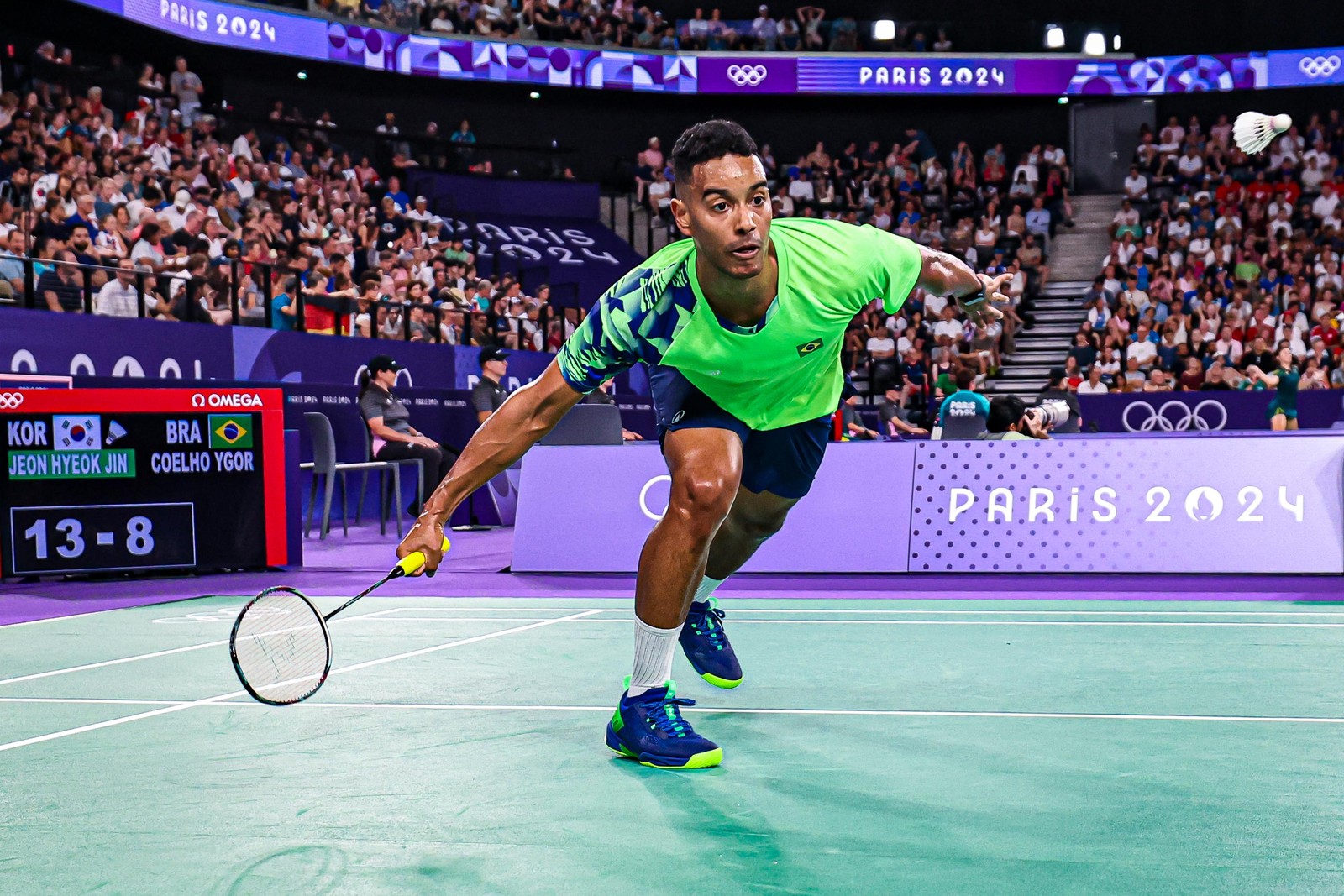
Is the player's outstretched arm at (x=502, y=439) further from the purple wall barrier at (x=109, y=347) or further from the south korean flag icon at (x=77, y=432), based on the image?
the purple wall barrier at (x=109, y=347)

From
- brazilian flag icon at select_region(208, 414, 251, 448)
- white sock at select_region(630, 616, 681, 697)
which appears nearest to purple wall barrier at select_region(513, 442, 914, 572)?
brazilian flag icon at select_region(208, 414, 251, 448)

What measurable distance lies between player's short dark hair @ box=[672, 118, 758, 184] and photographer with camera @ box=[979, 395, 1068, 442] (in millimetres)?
5346

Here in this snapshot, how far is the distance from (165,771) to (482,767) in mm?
847

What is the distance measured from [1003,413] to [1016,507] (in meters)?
0.98

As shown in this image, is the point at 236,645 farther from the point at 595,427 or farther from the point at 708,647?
the point at 595,427

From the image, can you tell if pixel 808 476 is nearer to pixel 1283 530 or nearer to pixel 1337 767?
pixel 1337 767

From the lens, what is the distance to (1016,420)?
9.04 meters

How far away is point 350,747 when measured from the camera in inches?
148

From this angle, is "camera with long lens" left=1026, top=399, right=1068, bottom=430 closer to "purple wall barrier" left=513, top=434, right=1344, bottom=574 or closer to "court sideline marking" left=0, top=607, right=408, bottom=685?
"purple wall barrier" left=513, top=434, right=1344, bottom=574

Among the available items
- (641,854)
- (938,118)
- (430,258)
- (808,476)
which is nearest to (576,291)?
(430,258)

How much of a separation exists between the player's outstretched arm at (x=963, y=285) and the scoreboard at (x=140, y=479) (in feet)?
21.1

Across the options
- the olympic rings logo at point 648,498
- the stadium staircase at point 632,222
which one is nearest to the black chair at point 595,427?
the olympic rings logo at point 648,498

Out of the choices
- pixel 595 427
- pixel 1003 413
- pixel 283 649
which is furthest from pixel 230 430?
pixel 283 649

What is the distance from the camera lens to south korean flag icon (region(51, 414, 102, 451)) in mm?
8695
